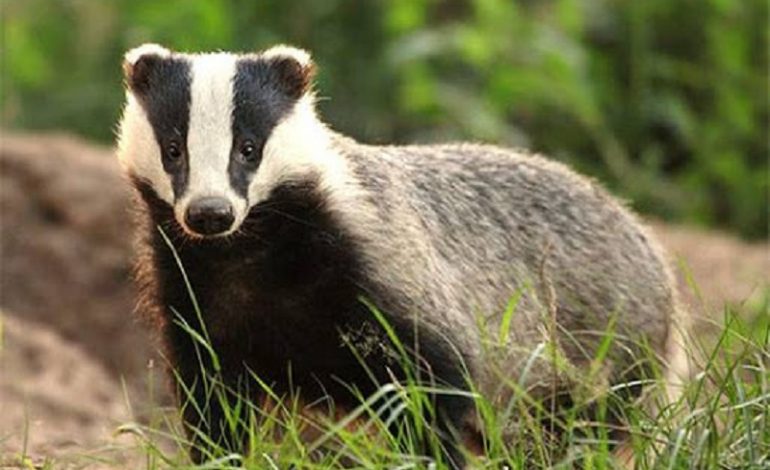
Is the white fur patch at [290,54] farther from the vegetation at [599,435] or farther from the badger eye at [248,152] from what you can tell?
the vegetation at [599,435]

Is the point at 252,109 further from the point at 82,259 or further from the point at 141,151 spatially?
the point at 82,259

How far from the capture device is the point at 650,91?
9.49 m

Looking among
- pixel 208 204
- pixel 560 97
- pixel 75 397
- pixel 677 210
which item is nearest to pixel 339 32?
pixel 560 97

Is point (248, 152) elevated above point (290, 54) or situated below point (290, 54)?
below

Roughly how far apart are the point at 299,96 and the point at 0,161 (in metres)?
3.73

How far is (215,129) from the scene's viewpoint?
4.18m

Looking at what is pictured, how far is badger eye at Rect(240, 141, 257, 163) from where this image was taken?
166 inches

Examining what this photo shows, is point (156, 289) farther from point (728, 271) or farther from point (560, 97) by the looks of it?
point (560, 97)

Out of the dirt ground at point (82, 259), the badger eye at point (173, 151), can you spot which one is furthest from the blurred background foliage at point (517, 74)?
the badger eye at point (173, 151)

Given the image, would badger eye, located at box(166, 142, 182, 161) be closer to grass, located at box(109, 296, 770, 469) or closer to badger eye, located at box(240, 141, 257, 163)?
badger eye, located at box(240, 141, 257, 163)

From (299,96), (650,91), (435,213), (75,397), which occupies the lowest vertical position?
(75,397)

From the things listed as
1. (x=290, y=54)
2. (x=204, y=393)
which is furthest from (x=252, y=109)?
(x=204, y=393)

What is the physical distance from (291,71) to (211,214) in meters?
0.53

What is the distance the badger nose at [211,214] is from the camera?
406 centimetres
